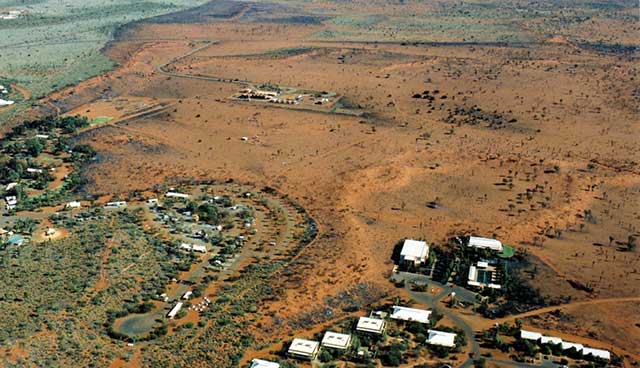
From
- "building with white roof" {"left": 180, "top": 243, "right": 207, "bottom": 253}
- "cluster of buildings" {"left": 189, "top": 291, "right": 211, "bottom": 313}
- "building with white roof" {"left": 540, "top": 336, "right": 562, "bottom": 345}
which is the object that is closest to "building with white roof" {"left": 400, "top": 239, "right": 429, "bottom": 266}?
"building with white roof" {"left": 540, "top": 336, "right": 562, "bottom": 345}

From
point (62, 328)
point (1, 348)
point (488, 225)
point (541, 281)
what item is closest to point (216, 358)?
point (62, 328)

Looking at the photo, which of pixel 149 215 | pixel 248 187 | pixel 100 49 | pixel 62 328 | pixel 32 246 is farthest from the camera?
pixel 100 49

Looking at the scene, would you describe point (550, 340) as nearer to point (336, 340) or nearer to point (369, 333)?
point (369, 333)

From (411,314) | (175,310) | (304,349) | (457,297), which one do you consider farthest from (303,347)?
(457,297)

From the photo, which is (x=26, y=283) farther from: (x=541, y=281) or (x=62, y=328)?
(x=541, y=281)

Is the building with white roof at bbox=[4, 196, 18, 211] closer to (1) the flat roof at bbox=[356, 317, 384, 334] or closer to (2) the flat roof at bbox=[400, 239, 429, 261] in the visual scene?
(1) the flat roof at bbox=[356, 317, 384, 334]
